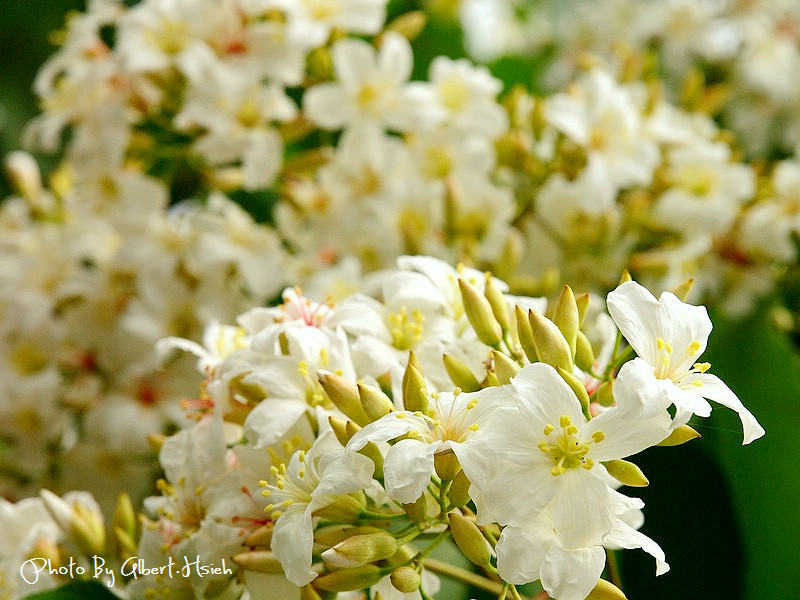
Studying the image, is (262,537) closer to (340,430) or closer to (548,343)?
(340,430)

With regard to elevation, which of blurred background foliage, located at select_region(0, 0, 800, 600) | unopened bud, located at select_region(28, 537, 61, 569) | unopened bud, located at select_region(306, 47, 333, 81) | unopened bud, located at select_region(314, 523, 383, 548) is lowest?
blurred background foliage, located at select_region(0, 0, 800, 600)

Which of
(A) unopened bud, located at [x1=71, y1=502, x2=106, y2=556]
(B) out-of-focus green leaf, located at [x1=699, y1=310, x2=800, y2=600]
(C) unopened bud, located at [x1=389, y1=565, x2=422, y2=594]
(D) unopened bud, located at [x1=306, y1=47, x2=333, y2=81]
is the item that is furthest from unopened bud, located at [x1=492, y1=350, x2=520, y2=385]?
(D) unopened bud, located at [x1=306, y1=47, x2=333, y2=81]

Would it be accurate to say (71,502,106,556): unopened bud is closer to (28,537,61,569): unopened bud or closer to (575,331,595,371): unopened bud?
(28,537,61,569): unopened bud

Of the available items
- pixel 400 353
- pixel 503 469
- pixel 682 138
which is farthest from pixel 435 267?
pixel 682 138

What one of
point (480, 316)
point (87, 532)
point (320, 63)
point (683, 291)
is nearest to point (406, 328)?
point (480, 316)

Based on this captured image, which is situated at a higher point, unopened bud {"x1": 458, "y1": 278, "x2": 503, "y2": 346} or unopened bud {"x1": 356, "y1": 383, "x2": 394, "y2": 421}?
unopened bud {"x1": 458, "y1": 278, "x2": 503, "y2": 346}

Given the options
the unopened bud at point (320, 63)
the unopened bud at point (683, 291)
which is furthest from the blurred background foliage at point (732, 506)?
the unopened bud at point (320, 63)
